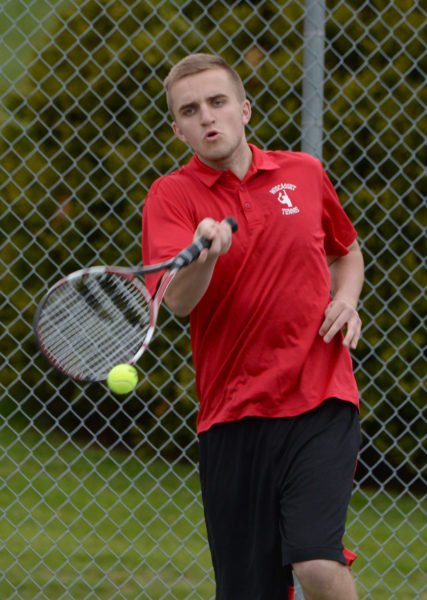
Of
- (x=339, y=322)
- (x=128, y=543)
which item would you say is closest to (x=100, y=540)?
(x=128, y=543)

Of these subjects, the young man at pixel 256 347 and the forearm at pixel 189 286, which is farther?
the young man at pixel 256 347

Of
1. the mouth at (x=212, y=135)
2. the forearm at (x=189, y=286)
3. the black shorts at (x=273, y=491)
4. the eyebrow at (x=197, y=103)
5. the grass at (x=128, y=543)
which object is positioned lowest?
the grass at (x=128, y=543)

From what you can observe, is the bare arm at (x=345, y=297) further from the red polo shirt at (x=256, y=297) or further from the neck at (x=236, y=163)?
the neck at (x=236, y=163)

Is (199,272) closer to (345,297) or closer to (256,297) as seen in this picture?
(256,297)

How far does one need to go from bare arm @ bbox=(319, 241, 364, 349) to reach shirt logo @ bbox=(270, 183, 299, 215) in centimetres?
29

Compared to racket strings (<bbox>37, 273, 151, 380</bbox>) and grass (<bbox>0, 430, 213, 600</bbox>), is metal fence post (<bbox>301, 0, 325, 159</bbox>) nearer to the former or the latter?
racket strings (<bbox>37, 273, 151, 380</bbox>)

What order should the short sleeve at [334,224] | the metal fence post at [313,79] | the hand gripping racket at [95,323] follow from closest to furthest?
the hand gripping racket at [95,323]
the short sleeve at [334,224]
the metal fence post at [313,79]

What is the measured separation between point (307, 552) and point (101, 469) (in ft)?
9.28

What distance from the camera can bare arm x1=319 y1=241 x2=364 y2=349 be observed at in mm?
2613

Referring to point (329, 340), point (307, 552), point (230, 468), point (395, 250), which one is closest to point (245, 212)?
point (329, 340)

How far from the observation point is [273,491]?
102 inches

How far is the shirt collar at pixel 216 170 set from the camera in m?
2.66

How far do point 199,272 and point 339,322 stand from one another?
0.47m

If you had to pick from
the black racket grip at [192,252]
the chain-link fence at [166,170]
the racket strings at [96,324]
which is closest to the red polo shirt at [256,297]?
the racket strings at [96,324]
